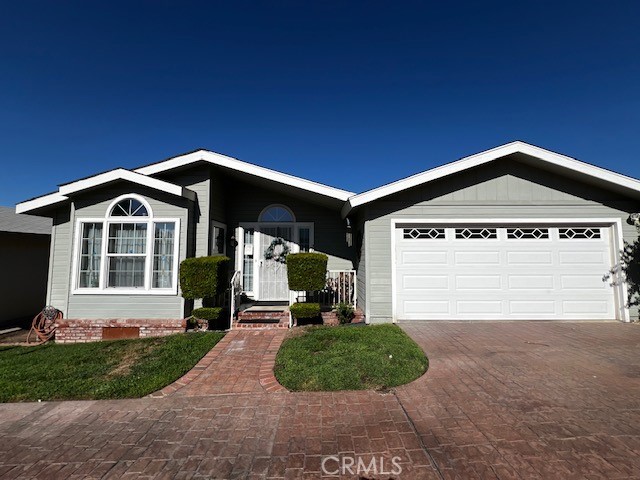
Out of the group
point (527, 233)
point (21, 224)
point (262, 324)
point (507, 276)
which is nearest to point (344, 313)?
point (262, 324)

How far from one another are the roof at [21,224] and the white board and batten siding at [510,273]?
38.9ft

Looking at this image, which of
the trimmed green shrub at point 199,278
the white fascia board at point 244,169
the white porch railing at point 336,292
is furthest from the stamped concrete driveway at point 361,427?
the white fascia board at point 244,169

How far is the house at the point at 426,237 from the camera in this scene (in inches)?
291

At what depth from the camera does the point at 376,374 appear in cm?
438

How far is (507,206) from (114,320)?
990cm

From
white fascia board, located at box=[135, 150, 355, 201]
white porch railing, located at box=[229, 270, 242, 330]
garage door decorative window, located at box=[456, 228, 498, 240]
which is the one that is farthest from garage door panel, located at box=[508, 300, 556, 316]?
white porch railing, located at box=[229, 270, 242, 330]

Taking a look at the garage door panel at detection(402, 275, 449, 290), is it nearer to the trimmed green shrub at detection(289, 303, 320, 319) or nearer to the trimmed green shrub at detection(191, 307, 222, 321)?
the trimmed green shrub at detection(289, 303, 320, 319)

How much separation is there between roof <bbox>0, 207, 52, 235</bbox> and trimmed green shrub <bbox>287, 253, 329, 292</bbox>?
9.41 metres

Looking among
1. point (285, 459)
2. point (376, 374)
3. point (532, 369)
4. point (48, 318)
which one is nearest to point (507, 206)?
point (532, 369)

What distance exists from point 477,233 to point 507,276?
1.26m

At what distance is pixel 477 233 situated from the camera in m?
7.91

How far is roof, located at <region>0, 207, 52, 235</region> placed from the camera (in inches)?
400

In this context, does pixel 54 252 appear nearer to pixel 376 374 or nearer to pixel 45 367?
pixel 45 367

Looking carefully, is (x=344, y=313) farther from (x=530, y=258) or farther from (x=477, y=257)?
(x=530, y=258)
